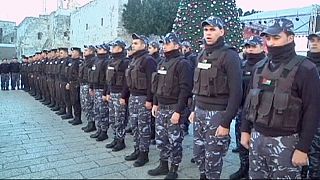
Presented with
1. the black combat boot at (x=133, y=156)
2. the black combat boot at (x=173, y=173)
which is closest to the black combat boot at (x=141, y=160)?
the black combat boot at (x=133, y=156)

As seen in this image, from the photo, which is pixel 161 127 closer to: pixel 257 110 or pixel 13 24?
pixel 257 110

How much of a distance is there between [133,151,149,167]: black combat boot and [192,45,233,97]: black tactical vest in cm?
163

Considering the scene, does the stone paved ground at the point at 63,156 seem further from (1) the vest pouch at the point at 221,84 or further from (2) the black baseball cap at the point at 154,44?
(2) the black baseball cap at the point at 154,44

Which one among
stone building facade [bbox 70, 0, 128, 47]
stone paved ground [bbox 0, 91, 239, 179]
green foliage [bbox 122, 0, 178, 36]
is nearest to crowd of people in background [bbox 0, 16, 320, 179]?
stone paved ground [bbox 0, 91, 239, 179]

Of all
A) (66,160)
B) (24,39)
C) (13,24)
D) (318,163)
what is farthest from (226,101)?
(13,24)

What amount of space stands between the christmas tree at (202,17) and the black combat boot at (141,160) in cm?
424

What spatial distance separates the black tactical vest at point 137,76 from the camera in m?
4.56

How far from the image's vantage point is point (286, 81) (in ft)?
8.32

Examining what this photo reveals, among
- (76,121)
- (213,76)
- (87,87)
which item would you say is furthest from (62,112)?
(213,76)

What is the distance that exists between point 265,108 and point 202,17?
5.73 metres

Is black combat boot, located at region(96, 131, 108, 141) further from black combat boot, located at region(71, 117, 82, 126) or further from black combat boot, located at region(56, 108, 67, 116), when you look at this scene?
black combat boot, located at region(56, 108, 67, 116)

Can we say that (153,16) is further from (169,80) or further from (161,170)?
(161,170)

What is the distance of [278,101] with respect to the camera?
8.29ft

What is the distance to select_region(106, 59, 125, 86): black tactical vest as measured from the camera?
5.24 m
